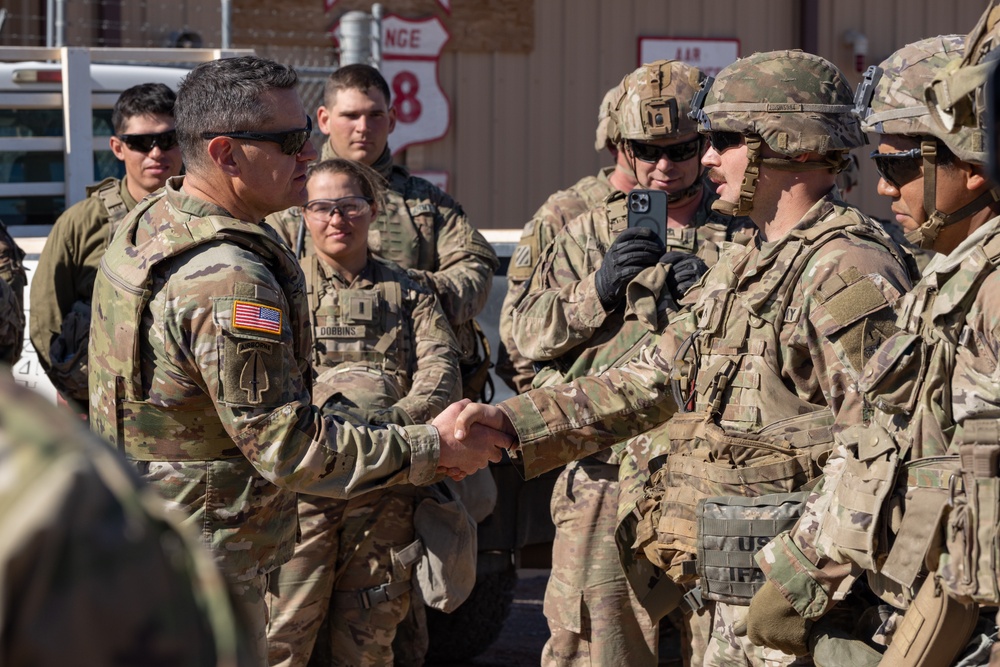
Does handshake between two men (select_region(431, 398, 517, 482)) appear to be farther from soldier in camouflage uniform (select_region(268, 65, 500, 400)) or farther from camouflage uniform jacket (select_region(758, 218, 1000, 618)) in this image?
soldier in camouflage uniform (select_region(268, 65, 500, 400))

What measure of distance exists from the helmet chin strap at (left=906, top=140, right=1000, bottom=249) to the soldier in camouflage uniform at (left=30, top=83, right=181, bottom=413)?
3.68 meters

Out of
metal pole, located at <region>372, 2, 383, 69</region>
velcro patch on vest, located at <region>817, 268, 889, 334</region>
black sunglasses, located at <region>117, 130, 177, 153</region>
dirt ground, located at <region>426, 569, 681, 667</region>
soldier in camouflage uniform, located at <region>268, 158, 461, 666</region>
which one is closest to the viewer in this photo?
velcro patch on vest, located at <region>817, 268, 889, 334</region>

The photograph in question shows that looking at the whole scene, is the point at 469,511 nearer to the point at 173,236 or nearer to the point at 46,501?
the point at 173,236

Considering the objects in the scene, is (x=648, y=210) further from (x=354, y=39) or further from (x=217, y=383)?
(x=354, y=39)

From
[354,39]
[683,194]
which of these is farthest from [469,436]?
[354,39]

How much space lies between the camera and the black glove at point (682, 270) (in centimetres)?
469

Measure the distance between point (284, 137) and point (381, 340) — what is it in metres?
1.65

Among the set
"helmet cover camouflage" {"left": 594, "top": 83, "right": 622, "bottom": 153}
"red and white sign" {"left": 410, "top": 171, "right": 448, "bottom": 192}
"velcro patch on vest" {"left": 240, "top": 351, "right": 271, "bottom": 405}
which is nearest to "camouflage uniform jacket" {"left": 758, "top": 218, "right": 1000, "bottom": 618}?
"velcro patch on vest" {"left": 240, "top": 351, "right": 271, "bottom": 405}

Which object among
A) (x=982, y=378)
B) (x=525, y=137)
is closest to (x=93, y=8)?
(x=525, y=137)

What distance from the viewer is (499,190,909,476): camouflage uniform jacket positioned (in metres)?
3.39

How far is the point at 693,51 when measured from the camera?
45.5ft

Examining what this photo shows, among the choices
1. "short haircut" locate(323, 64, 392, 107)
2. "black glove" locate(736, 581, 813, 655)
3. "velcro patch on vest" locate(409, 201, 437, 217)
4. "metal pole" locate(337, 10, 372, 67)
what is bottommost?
"black glove" locate(736, 581, 813, 655)

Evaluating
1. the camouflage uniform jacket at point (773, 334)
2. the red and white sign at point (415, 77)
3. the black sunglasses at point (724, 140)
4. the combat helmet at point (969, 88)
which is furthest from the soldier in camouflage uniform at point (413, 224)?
the red and white sign at point (415, 77)

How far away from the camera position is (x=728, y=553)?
138 inches
